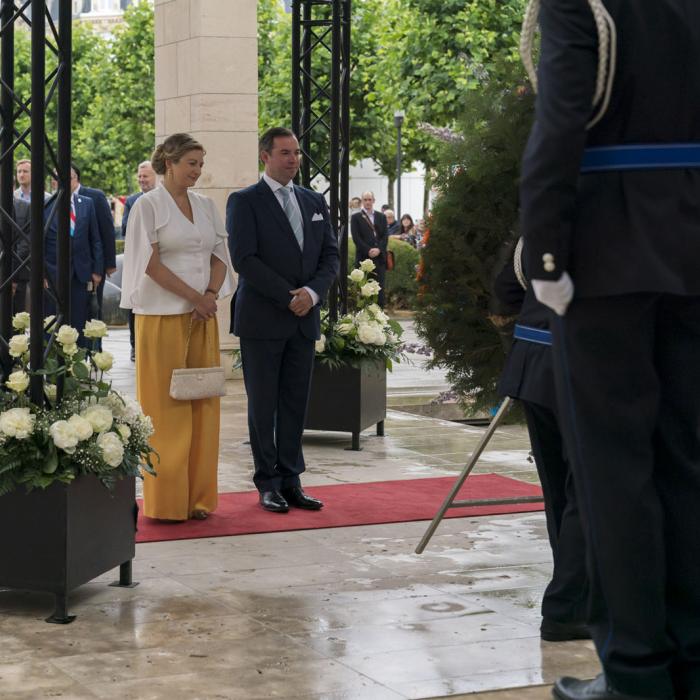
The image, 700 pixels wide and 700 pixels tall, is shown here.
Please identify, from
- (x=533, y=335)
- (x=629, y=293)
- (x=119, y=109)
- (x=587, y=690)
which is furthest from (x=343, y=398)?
(x=119, y=109)

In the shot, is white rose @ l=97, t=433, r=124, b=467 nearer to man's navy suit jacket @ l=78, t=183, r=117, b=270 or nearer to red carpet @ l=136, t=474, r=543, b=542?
red carpet @ l=136, t=474, r=543, b=542

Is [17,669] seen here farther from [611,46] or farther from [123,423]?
[611,46]

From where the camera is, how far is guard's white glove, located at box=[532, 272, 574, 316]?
11.9 feet

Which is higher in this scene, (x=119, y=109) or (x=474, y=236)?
(x=119, y=109)

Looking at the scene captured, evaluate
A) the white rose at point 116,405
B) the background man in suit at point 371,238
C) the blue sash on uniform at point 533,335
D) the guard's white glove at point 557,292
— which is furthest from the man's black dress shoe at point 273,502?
the background man in suit at point 371,238

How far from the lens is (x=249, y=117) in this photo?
1416 cm

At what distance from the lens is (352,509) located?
311 inches

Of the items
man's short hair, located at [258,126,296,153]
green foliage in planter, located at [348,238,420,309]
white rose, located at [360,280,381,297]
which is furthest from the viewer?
green foliage in planter, located at [348,238,420,309]

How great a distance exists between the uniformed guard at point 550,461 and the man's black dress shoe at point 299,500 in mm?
2765

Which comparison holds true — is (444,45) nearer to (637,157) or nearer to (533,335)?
(533,335)

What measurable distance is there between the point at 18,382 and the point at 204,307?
1.83m

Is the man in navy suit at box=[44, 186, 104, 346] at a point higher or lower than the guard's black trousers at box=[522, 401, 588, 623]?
higher

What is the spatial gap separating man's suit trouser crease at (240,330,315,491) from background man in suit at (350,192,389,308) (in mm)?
14296

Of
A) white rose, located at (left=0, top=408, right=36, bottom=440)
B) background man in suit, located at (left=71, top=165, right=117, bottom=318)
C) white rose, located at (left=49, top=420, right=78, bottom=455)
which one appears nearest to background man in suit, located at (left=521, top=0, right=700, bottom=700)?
white rose, located at (left=49, top=420, right=78, bottom=455)
